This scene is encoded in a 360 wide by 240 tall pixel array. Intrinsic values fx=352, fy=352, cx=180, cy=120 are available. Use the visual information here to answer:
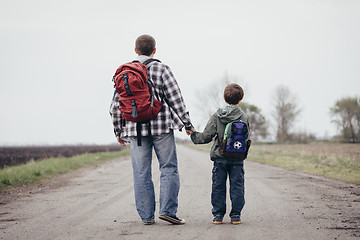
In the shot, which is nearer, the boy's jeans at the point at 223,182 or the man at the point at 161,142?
the man at the point at 161,142

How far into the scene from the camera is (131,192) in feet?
22.6

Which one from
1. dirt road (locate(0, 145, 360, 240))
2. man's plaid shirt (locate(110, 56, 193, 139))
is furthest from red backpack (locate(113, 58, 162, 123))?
dirt road (locate(0, 145, 360, 240))

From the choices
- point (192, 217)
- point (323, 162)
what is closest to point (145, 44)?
point (192, 217)

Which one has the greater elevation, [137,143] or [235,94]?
[235,94]

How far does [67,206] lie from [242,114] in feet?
10.3

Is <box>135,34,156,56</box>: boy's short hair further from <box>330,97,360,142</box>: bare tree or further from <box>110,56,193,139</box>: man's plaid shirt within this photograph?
<box>330,97,360,142</box>: bare tree

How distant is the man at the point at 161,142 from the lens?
4.09 m

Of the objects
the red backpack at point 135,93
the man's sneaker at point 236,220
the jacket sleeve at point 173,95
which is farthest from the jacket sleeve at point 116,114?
the man's sneaker at point 236,220

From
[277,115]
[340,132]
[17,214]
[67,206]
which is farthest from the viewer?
[277,115]

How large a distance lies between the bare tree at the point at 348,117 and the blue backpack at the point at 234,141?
57068mm

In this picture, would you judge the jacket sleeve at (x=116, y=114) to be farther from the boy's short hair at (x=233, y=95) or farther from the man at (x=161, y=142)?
the boy's short hair at (x=233, y=95)

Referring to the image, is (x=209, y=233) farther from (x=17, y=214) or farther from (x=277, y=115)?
(x=277, y=115)

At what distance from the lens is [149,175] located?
422 centimetres

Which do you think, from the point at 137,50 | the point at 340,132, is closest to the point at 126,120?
the point at 137,50
